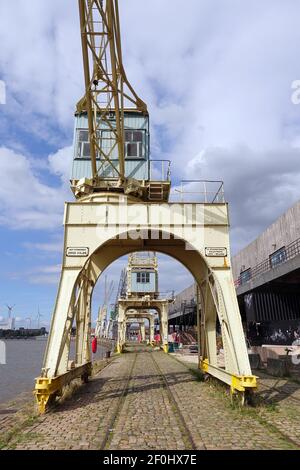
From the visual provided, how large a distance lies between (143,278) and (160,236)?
111ft

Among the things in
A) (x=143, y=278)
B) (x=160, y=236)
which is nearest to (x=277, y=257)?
(x=160, y=236)

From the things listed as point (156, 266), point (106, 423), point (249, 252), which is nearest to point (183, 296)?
point (156, 266)

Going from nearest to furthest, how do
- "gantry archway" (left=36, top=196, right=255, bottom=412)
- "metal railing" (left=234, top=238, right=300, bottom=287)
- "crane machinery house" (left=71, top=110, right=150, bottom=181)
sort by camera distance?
1. "gantry archway" (left=36, top=196, right=255, bottom=412)
2. "crane machinery house" (left=71, top=110, right=150, bottom=181)
3. "metal railing" (left=234, top=238, right=300, bottom=287)

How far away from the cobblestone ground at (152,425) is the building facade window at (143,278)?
112 ft

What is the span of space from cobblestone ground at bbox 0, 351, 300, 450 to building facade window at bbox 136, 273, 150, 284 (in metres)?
34.1

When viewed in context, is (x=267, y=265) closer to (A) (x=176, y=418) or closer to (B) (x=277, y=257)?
(B) (x=277, y=257)

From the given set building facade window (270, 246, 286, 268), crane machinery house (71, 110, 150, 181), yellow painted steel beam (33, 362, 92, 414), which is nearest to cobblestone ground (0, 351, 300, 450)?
yellow painted steel beam (33, 362, 92, 414)

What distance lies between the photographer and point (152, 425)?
27.0 feet

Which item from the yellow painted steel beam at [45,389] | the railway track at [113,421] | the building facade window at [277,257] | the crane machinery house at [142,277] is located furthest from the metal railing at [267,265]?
the yellow painted steel beam at [45,389]

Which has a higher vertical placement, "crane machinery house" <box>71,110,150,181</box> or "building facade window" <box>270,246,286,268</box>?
"crane machinery house" <box>71,110,150,181</box>

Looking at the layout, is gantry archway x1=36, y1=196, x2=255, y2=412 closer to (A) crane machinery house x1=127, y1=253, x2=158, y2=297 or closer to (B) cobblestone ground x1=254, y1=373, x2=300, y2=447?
(B) cobblestone ground x1=254, y1=373, x2=300, y2=447

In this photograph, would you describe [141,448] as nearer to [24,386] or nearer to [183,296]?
[24,386]

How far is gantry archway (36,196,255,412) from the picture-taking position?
413 inches

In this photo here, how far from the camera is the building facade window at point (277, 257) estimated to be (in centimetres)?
2928
